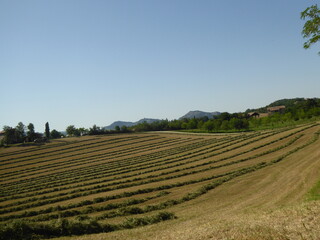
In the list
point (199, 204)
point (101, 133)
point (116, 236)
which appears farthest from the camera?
point (101, 133)

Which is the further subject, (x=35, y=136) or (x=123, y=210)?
(x=35, y=136)

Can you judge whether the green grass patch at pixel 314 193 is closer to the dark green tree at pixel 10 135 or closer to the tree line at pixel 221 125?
the tree line at pixel 221 125

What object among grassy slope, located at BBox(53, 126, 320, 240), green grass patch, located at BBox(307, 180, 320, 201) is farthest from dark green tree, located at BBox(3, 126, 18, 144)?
green grass patch, located at BBox(307, 180, 320, 201)

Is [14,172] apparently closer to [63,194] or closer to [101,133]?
[63,194]

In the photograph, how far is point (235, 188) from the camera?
22.5m

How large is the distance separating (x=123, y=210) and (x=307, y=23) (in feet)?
67.5

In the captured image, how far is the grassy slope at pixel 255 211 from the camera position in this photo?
10.1m

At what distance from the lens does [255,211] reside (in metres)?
14.1

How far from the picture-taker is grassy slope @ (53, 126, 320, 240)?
1009 cm

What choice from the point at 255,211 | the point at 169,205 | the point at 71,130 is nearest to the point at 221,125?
the point at 169,205

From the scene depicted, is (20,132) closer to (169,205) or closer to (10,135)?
(10,135)

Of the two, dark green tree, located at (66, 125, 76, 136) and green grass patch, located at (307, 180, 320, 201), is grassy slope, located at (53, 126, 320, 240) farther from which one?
dark green tree, located at (66, 125, 76, 136)

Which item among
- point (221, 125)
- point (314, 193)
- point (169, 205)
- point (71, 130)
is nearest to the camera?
point (314, 193)

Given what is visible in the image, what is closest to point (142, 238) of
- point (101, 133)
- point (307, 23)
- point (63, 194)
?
point (307, 23)
